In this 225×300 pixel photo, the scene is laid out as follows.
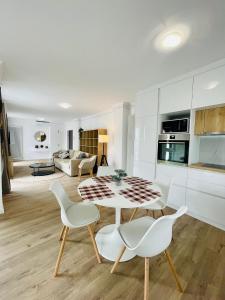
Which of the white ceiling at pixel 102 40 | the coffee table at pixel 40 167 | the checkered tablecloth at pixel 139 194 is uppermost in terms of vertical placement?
the white ceiling at pixel 102 40

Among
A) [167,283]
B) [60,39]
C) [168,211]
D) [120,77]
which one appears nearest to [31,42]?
[60,39]

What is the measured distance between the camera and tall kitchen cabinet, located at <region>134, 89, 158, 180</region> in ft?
10.1

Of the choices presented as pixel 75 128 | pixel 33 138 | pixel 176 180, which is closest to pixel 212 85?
pixel 176 180

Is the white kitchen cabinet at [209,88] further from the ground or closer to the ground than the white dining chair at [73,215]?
further from the ground

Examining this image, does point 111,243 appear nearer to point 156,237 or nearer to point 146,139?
point 156,237

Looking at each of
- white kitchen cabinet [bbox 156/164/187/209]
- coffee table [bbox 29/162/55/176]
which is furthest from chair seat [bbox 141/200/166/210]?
coffee table [bbox 29/162/55/176]

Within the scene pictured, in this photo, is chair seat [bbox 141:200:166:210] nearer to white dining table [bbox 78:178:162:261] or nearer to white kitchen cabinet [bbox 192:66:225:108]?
white dining table [bbox 78:178:162:261]

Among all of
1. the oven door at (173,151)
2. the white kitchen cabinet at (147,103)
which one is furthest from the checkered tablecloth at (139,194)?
the white kitchen cabinet at (147,103)

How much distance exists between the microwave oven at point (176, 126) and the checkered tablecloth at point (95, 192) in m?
1.75

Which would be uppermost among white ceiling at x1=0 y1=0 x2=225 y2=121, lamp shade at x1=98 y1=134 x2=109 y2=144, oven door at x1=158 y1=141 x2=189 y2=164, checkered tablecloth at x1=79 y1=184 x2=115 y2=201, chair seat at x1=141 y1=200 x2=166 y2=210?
white ceiling at x1=0 y1=0 x2=225 y2=121

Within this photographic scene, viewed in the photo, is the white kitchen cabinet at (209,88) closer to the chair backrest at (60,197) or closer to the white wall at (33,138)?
the chair backrest at (60,197)

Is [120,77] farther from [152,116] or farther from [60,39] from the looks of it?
[60,39]

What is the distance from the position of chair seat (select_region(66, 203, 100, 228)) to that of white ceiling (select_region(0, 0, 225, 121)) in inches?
78.0

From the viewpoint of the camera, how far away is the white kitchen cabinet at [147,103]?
3036mm
